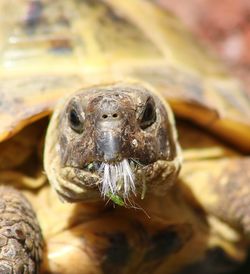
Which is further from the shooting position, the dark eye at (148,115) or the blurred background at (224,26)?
the blurred background at (224,26)

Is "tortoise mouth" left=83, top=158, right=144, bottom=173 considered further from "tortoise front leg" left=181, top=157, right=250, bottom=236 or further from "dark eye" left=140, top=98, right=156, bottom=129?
"tortoise front leg" left=181, top=157, right=250, bottom=236

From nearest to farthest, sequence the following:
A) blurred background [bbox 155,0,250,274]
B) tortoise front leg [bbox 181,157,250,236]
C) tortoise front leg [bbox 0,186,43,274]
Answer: tortoise front leg [bbox 0,186,43,274] < tortoise front leg [bbox 181,157,250,236] < blurred background [bbox 155,0,250,274]

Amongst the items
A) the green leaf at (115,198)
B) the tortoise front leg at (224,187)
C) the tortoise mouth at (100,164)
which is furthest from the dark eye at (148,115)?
the tortoise front leg at (224,187)

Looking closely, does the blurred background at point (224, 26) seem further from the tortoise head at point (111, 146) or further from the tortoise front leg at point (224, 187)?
the tortoise head at point (111, 146)

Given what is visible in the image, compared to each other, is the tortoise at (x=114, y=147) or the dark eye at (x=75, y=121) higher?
the dark eye at (x=75, y=121)

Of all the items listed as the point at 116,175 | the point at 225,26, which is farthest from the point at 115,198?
the point at 225,26

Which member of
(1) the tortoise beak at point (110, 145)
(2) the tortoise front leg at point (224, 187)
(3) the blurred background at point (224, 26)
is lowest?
(3) the blurred background at point (224, 26)

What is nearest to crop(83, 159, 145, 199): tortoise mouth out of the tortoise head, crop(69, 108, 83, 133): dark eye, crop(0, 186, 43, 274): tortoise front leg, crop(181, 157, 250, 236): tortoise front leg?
the tortoise head
